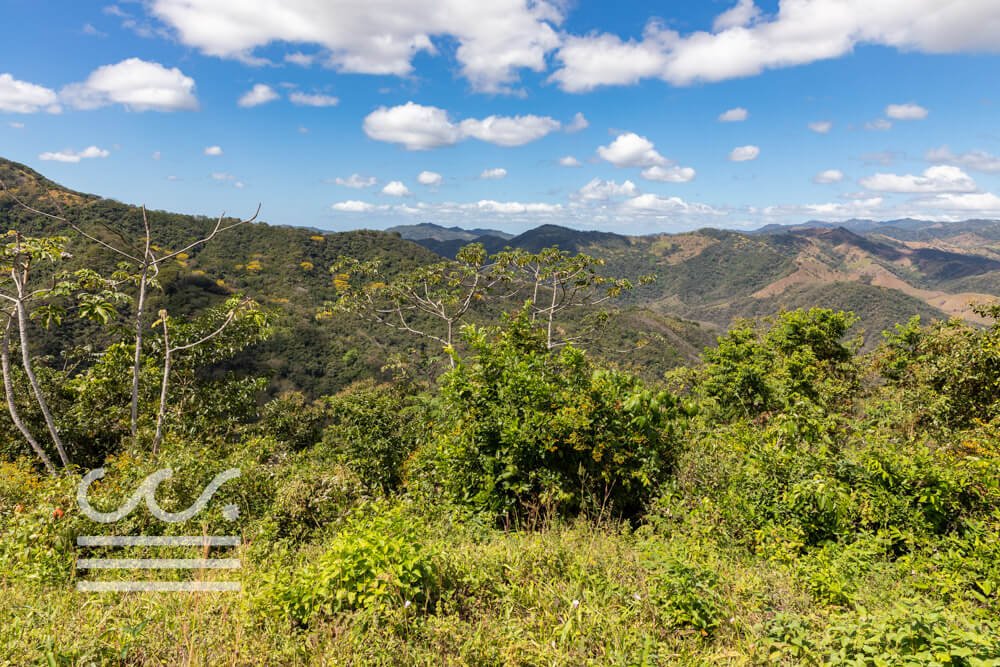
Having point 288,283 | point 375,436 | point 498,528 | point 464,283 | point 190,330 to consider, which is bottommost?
point 375,436

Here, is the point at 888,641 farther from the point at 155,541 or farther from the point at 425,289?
the point at 425,289

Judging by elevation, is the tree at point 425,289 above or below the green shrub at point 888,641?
above

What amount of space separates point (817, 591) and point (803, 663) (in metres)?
1.15

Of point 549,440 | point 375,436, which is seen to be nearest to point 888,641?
point 549,440

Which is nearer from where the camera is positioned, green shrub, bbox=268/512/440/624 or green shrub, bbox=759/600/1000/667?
green shrub, bbox=759/600/1000/667

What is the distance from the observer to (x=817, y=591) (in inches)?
139

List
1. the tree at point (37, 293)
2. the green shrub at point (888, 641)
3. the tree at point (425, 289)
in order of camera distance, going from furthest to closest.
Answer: the tree at point (425, 289), the tree at point (37, 293), the green shrub at point (888, 641)

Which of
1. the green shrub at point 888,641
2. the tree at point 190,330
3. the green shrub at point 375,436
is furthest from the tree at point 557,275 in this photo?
the green shrub at point 888,641

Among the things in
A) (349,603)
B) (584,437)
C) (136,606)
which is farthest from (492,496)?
(136,606)

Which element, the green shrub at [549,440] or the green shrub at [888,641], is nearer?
the green shrub at [888,641]

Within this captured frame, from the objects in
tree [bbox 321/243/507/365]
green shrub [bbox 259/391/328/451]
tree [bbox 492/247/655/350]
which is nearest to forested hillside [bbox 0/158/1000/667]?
tree [bbox 321/243/507/365]

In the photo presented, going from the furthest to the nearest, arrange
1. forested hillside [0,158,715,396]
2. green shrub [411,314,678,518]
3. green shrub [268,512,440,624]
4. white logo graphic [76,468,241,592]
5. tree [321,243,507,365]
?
forested hillside [0,158,715,396], tree [321,243,507,365], green shrub [411,314,678,518], white logo graphic [76,468,241,592], green shrub [268,512,440,624]

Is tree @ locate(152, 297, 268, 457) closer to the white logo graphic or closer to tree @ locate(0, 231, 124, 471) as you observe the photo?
tree @ locate(0, 231, 124, 471)

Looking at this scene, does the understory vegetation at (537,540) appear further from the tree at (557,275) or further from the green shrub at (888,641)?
the tree at (557,275)
